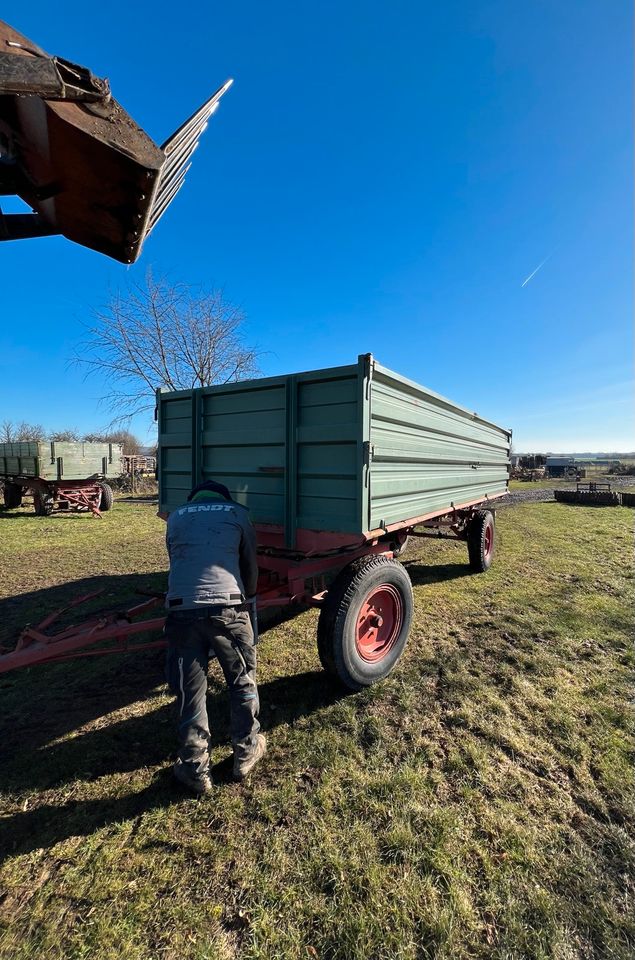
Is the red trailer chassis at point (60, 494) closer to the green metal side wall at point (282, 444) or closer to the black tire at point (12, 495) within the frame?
the black tire at point (12, 495)

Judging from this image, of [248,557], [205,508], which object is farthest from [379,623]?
[205,508]

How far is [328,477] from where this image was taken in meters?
2.83

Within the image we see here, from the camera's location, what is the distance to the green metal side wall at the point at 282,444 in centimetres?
271

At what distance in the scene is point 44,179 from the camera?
4.43 feet

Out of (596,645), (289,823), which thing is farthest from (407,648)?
(289,823)

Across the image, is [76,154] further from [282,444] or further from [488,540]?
[488,540]

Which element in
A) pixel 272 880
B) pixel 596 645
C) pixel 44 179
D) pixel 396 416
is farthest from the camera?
pixel 596 645

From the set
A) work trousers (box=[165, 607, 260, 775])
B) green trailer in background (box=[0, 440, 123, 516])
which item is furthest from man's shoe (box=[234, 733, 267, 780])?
green trailer in background (box=[0, 440, 123, 516])

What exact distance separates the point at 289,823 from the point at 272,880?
10.7 inches

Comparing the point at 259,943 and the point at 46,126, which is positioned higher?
the point at 46,126

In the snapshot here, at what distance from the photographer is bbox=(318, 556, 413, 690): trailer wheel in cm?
279

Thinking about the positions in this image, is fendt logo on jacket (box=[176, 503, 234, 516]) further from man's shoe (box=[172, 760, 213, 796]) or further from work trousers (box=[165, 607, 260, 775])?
man's shoe (box=[172, 760, 213, 796])

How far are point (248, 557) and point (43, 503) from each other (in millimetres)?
12400

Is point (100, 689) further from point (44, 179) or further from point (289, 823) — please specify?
point (44, 179)
